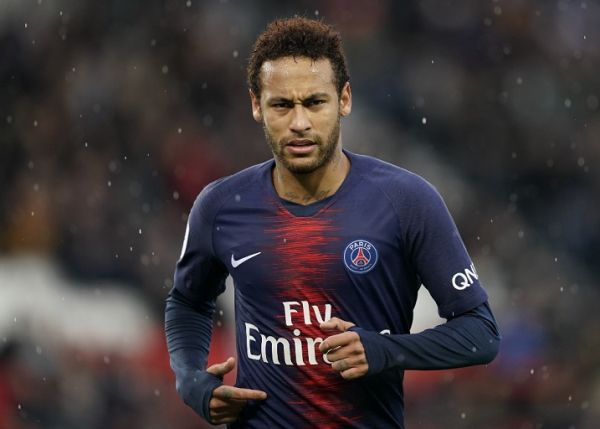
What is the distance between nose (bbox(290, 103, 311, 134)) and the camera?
3.42 meters

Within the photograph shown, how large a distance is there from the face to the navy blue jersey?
16cm

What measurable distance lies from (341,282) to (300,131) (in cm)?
46

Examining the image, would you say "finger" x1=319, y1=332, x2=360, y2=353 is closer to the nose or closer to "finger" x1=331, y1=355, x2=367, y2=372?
"finger" x1=331, y1=355, x2=367, y2=372

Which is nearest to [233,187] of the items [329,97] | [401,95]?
[329,97]

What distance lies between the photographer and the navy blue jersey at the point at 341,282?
3.47 metres

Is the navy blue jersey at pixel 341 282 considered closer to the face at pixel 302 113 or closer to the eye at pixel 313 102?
the face at pixel 302 113

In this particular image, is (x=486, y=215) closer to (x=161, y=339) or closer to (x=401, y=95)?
(x=401, y=95)

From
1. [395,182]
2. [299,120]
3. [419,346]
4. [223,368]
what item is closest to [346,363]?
[419,346]

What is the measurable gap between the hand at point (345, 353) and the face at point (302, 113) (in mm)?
509

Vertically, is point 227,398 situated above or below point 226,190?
below

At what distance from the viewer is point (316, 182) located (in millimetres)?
3590

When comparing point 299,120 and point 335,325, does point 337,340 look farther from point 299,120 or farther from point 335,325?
point 299,120

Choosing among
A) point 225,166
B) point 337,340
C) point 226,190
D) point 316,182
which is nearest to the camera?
point 337,340

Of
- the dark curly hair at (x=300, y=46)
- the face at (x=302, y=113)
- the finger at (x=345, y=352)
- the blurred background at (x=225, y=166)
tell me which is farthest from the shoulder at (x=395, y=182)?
the blurred background at (x=225, y=166)
